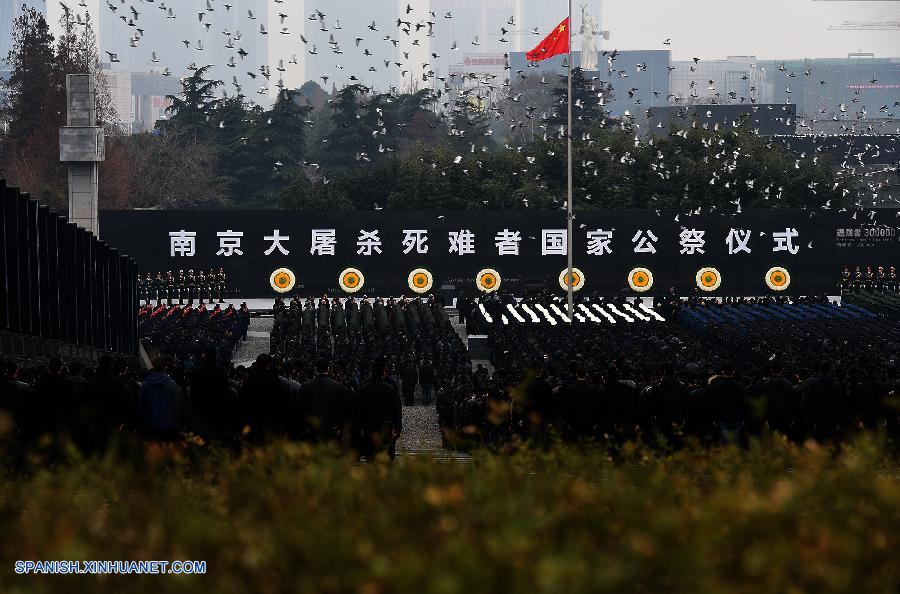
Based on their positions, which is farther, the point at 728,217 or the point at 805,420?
the point at 728,217

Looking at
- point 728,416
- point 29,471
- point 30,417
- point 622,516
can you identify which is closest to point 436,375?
point 728,416

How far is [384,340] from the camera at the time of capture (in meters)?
36.7

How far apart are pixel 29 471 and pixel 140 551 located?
3.71m

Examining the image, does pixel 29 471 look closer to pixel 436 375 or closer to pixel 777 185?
pixel 436 375

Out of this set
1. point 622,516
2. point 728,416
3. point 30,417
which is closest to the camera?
point 622,516

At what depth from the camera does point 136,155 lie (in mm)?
116625

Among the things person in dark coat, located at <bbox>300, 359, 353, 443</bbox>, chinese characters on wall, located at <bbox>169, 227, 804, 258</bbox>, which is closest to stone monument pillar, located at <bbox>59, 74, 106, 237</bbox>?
chinese characters on wall, located at <bbox>169, 227, 804, 258</bbox>

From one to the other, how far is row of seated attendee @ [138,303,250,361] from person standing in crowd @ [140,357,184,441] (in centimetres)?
1806

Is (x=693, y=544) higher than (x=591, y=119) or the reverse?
the reverse

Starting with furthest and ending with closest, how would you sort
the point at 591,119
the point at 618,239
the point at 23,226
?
the point at 591,119, the point at 618,239, the point at 23,226

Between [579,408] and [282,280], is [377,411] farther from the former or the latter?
[282,280]

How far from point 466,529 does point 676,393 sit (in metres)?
9.28

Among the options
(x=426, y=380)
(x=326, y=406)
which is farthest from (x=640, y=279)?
(x=326, y=406)

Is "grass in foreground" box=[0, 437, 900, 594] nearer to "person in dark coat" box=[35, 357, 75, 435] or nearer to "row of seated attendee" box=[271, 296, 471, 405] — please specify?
"person in dark coat" box=[35, 357, 75, 435]
